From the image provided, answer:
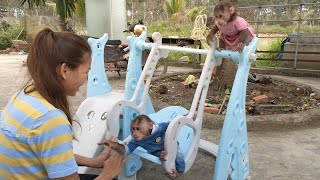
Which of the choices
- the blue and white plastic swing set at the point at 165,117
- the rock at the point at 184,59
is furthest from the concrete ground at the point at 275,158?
the rock at the point at 184,59

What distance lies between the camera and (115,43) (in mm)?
6484

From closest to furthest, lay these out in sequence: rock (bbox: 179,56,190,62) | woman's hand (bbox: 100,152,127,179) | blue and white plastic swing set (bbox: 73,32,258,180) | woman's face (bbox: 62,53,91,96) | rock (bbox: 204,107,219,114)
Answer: woman's face (bbox: 62,53,91,96) → woman's hand (bbox: 100,152,127,179) → blue and white plastic swing set (bbox: 73,32,258,180) → rock (bbox: 204,107,219,114) → rock (bbox: 179,56,190,62)

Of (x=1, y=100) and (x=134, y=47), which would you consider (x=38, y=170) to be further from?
(x=1, y=100)

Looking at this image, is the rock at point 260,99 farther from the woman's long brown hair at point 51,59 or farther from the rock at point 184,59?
the rock at point 184,59

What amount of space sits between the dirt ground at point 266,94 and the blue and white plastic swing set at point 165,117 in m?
1.33

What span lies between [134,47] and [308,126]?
2.23 m

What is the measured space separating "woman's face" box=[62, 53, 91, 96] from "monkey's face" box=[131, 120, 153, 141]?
836mm

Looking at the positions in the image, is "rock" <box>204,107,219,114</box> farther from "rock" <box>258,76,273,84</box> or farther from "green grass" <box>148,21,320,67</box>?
"green grass" <box>148,21,320,67</box>

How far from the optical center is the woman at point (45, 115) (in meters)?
1.02

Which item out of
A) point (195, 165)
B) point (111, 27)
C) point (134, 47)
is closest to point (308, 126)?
point (195, 165)

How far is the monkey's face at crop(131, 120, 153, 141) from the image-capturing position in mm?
1976

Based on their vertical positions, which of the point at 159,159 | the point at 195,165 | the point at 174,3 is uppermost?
the point at 174,3

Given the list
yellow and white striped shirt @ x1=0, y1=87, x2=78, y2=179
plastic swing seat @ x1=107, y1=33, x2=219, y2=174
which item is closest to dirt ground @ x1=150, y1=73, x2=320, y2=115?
plastic swing seat @ x1=107, y1=33, x2=219, y2=174

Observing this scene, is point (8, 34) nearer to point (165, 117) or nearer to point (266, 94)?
point (266, 94)
